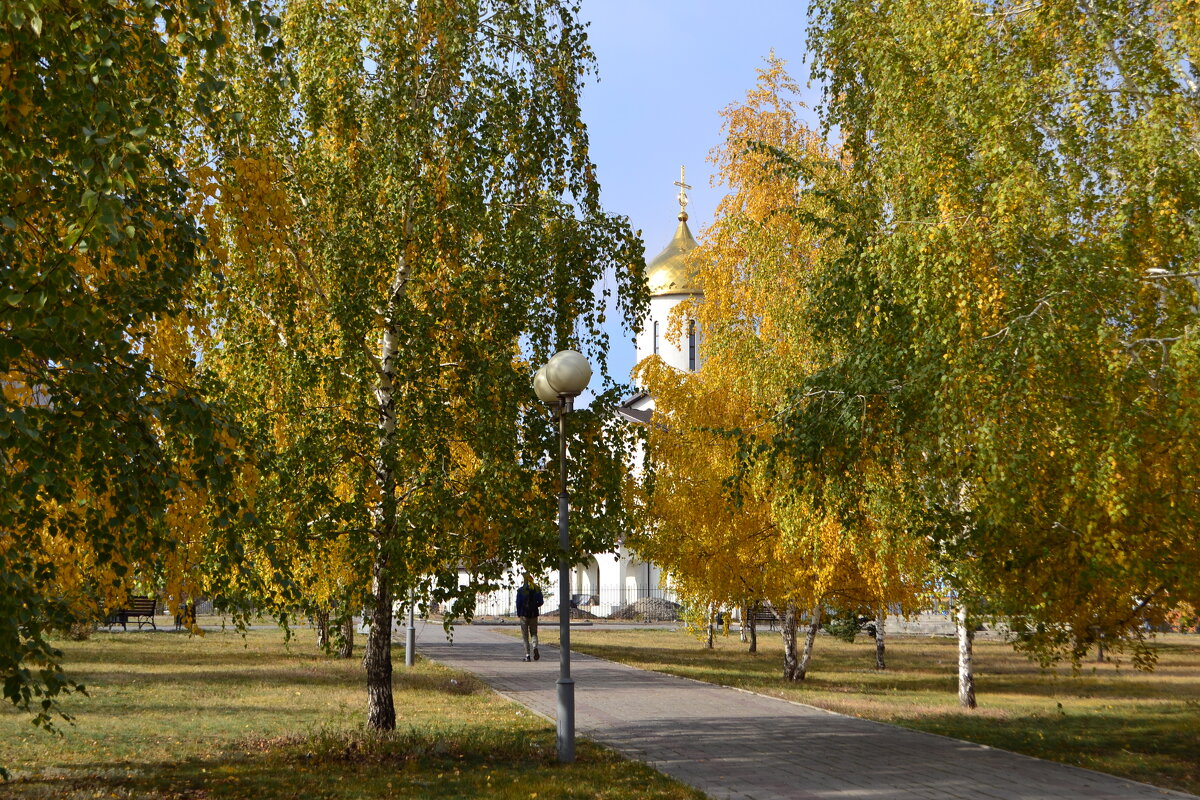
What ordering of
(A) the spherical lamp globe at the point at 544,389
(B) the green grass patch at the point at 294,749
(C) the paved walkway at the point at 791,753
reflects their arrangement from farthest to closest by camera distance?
1. (A) the spherical lamp globe at the point at 544,389
2. (C) the paved walkway at the point at 791,753
3. (B) the green grass patch at the point at 294,749

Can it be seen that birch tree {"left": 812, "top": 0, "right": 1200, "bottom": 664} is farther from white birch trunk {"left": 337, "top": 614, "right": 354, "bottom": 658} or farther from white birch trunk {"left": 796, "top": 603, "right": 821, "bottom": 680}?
white birch trunk {"left": 796, "top": 603, "right": 821, "bottom": 680}

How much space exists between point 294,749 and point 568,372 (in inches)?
192

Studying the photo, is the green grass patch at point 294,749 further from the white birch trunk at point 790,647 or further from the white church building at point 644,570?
the white church building at point 644,570

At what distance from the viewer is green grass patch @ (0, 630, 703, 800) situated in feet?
29.2

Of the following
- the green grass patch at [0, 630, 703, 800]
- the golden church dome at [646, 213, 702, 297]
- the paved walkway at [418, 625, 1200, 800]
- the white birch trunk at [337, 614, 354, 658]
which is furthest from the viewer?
the golden church dome at [646, 213, 702, 297]

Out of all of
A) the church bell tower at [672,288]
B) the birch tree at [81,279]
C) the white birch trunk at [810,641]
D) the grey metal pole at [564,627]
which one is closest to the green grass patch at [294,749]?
the grey metal pole at [564,627]

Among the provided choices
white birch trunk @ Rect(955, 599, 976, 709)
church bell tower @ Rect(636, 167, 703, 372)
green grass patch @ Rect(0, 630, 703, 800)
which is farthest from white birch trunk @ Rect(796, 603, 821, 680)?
church bell tower @ Rect(636, 167, 703, 372)

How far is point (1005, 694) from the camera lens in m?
19.2

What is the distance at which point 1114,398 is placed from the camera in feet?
29.3

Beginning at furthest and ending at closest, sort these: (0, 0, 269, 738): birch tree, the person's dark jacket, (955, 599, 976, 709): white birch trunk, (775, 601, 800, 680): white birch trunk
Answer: the person's dark jacket, (775, 601, 800, 680): white birch trunk, (955, 599, 976, 709): white birch trunk, (0, 0, 269, 738): birch tree

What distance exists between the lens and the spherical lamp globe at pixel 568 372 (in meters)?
10.3

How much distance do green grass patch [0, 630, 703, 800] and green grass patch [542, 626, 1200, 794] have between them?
513 centimetres

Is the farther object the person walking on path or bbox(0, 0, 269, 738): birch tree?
the person walking on path

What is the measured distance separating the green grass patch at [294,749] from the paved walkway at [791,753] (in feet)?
2.40
